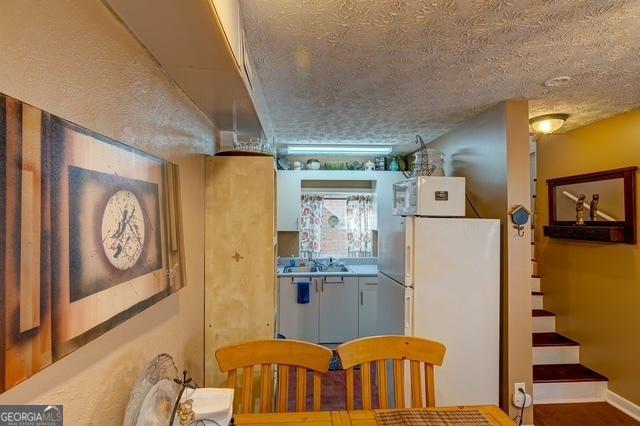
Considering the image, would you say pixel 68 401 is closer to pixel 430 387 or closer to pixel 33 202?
pixel 33 202

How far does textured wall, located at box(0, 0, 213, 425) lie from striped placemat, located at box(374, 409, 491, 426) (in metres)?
0.89

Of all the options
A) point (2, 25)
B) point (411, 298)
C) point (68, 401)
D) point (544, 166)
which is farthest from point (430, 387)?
point (544, 166)


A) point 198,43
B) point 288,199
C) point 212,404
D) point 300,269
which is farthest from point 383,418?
point 288,199

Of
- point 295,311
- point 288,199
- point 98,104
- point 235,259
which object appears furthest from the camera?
point 288,199

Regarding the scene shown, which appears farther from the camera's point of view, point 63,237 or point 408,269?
point 408,269

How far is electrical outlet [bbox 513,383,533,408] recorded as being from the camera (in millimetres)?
2324

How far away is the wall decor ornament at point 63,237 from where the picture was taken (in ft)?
1.89

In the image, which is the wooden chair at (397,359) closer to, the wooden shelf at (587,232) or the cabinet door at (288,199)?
the wooden shelf at (587,232)

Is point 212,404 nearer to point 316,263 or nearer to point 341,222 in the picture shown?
point 316,263

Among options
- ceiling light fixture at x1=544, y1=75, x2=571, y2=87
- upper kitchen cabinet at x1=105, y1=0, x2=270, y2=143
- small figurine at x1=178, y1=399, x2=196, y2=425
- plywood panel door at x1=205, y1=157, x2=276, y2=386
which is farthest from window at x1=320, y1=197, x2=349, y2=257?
small figurine at x1=178, y1=399, x2=196, y2=425

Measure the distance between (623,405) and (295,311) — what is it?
287 centimetres

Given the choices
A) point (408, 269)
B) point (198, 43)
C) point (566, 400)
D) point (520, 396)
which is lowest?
point (566, 400)

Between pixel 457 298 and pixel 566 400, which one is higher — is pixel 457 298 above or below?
above

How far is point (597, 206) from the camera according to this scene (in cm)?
280
